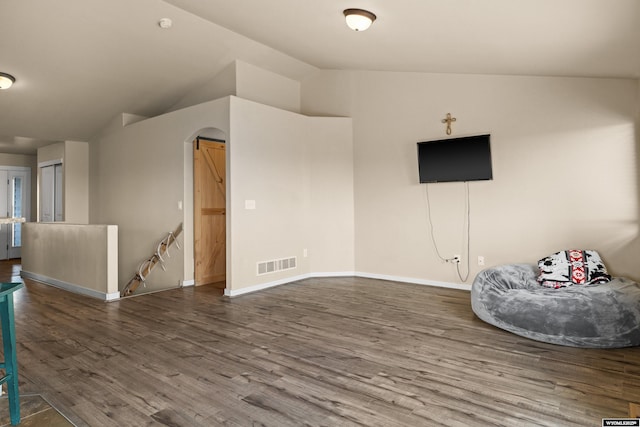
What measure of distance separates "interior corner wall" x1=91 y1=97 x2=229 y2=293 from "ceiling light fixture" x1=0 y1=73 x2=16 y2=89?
1.66 meters

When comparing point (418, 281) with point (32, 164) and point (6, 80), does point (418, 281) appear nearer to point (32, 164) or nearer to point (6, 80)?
point (6, 80)

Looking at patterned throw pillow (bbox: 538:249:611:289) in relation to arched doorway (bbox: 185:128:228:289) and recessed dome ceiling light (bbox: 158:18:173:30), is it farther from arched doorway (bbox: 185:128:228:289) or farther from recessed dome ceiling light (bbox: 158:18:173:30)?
recessed dome ceiling light (bbox: 158:18:173:30)

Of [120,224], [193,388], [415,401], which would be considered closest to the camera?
[415,401]

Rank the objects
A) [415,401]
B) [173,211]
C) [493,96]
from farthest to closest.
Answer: [173,211] → [493,96] → [415,401]

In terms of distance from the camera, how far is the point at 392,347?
3.06m

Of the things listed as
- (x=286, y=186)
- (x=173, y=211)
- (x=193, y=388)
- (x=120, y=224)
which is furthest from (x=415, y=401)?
(x=120, y=224)

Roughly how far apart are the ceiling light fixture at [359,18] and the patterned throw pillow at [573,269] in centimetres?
310

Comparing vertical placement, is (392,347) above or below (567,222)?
below

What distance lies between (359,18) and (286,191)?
103 inches

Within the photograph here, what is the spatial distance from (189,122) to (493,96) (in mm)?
4006

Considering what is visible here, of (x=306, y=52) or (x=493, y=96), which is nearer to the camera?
(x=493, y=96)

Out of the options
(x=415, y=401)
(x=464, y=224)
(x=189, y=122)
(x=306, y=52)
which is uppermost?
(x=306, y=52)

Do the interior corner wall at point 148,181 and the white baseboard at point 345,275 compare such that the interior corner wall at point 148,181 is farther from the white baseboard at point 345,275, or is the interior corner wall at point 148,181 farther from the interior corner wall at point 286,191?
the white baseboard at point 345,275

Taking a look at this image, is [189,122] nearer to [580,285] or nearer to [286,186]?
[286,186]
